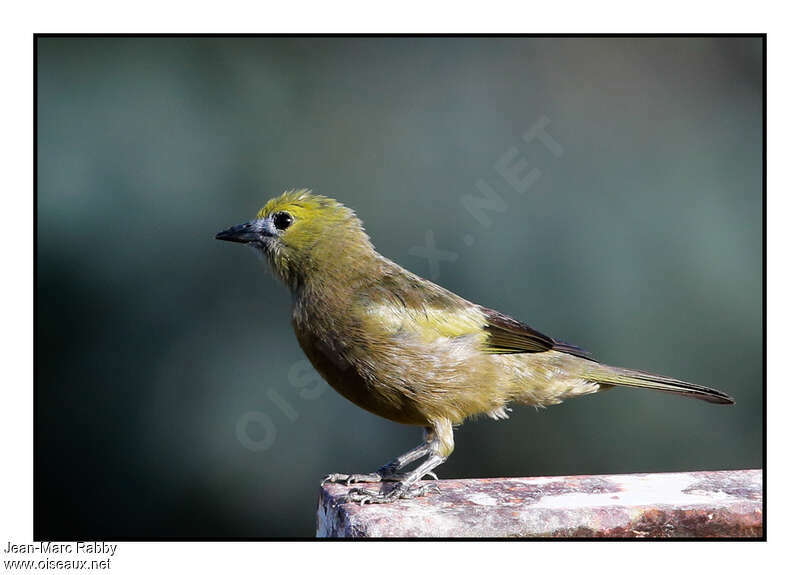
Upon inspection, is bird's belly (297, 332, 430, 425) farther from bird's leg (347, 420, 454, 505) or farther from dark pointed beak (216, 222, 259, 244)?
dark pointed beak (216, 222, 259, 244)

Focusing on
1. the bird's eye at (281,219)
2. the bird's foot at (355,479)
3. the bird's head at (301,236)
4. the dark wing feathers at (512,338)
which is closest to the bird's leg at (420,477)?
the bird's foot at (355,479)

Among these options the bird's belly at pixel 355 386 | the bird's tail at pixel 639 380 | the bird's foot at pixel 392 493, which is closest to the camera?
the bird's foot at pixel 392 493

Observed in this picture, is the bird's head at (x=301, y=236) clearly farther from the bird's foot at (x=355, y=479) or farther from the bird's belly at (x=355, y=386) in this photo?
the bird's foot at (x=355, y=479)

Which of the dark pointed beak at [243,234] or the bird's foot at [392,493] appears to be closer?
the bird's foot at [392,493]

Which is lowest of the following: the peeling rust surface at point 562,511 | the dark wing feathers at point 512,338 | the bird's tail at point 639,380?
the peeling rust surface at point 562,511

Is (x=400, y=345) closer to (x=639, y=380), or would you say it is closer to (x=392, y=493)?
(x=392, y=493)

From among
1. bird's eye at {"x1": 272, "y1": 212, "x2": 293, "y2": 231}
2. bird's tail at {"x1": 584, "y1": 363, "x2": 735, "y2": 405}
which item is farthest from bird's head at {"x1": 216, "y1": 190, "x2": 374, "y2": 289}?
bird's tail at {"x1": 584, "y1": 363, "x2": 735, "y2": 405}

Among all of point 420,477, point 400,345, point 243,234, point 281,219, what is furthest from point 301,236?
point 420,477

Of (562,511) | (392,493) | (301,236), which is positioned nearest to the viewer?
(562,511)
